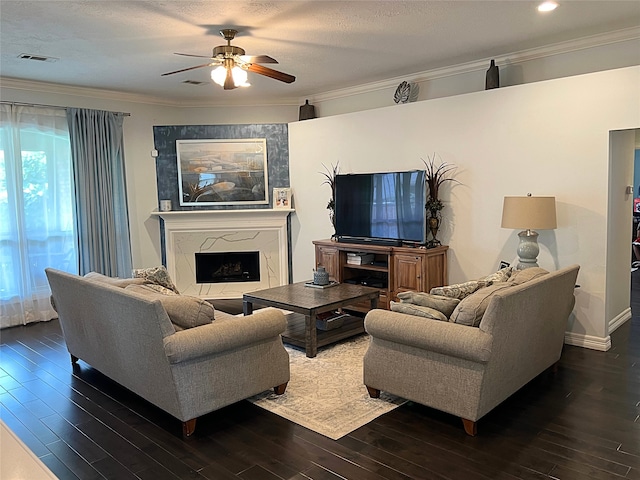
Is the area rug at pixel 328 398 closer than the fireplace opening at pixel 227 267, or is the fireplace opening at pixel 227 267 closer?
the area rug at pixel 328 398

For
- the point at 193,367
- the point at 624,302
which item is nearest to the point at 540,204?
the point at 624,302

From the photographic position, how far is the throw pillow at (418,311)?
311 cm

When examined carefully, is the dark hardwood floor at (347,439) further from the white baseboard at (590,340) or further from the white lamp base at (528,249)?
the white lamp base at (528,249)

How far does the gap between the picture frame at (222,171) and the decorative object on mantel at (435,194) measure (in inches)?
99.0

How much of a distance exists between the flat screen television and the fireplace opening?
5.17ft

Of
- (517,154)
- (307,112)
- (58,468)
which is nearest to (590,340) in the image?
(517,154)

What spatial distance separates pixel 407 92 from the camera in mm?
5805

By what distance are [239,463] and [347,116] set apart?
456 cm

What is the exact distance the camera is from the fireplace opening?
23.1ft

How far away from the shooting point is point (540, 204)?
169 inches

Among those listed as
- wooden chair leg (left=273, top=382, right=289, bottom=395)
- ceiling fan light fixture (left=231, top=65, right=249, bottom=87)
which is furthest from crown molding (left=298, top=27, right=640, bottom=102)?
wooden chair leg (left=273, top=382, right=289, bottom=395)

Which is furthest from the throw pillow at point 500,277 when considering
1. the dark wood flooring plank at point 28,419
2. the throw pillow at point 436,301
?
→ the dark wood flooring plank at point 28,419

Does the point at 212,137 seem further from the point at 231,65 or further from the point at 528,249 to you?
the point at 528,249

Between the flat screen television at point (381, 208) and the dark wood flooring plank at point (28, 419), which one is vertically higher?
the flat screen television at point (381, 208)
